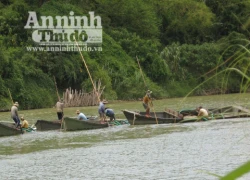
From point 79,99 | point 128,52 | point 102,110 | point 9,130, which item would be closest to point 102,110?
point 102,110

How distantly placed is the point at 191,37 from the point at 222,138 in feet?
118

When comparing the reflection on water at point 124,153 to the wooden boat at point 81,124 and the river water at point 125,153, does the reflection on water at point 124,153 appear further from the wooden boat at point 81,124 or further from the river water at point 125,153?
the wooden boat at point 81,124

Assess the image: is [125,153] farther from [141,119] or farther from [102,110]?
[141,119]

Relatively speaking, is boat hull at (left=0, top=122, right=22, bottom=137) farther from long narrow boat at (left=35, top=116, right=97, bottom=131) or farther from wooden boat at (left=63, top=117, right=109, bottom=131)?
wooden boat at (left=63, top=117, right=109, bottom=131)

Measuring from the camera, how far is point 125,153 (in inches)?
595

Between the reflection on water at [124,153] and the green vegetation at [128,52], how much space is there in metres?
15.0

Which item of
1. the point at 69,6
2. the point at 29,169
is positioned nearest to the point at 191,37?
the point at 69,6

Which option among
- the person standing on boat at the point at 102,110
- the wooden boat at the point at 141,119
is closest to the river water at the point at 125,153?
the wooden boat at the point at 141,119

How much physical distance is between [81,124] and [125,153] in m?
6.51

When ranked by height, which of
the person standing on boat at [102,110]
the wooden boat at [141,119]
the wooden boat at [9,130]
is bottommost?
the wooden boat at [9,130]

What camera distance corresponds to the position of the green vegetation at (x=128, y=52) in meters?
38.0

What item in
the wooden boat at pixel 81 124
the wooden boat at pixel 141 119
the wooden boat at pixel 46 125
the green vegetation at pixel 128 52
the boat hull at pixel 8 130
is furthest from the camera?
A: the green vegetation at pixel 128 52

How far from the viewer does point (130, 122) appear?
73.7 ft

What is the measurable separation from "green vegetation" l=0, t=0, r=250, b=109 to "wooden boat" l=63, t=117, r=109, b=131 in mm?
13379
